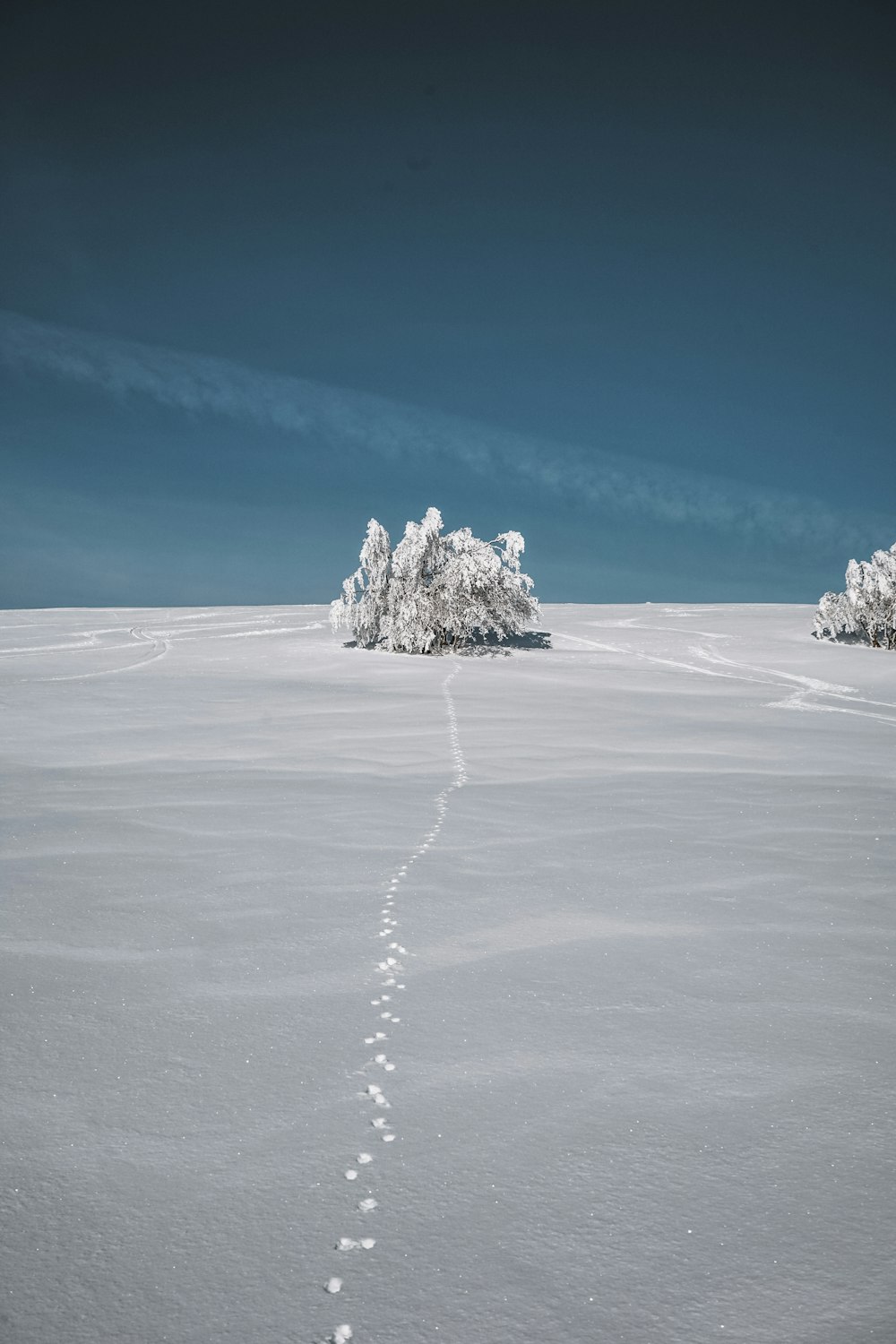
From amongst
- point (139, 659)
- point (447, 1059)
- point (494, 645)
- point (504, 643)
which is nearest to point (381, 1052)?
point (447, 1059)

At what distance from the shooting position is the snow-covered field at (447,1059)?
2307 mm

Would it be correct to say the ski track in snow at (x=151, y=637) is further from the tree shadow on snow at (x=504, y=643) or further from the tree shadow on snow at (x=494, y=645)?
the tree shadow on snow at (x=504, y=643)

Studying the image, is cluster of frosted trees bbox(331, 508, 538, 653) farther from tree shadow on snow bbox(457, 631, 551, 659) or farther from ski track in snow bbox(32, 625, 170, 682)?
ski track in snow bbox(32, 625, 170, 682)

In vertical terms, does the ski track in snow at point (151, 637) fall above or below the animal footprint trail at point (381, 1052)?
above

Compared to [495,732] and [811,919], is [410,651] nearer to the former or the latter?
[495,732]

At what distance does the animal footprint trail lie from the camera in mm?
2414

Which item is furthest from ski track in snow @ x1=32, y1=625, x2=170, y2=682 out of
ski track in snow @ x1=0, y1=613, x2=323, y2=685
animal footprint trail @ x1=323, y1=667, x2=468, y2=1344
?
animal footprint trail @ x1=323, y1=667, x2=468, y2=1344

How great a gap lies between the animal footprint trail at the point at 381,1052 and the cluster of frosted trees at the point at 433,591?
1764 cm

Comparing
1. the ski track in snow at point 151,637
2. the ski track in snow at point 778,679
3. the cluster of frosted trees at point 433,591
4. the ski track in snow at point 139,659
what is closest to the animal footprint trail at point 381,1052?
the ski track in snow at point 778,679

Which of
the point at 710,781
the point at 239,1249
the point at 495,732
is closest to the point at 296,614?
the point at 495,732

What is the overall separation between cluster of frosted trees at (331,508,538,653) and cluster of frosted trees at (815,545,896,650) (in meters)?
11.0

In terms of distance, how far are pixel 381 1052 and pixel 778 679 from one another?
18.3m

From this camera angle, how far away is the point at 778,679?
20.0 meters

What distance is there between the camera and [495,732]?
12148 millimetres
